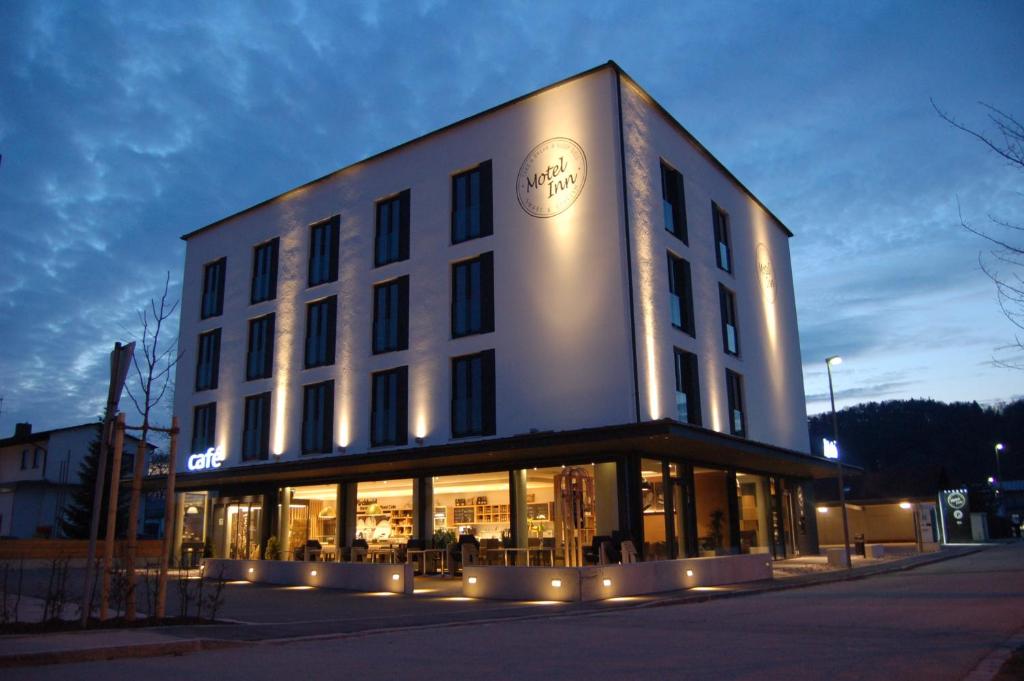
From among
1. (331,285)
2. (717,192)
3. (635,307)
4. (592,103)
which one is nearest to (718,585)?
(635,307)

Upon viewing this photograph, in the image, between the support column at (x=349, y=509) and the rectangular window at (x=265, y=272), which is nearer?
the support column at (x=349, y=509)

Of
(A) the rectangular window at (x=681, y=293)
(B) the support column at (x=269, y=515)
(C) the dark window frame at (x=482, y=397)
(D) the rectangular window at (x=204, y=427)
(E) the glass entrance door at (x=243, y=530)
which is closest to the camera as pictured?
(C) the dark window frame at (x=482, y=397)

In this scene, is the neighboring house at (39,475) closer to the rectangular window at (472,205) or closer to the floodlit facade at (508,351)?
the floodlit facade at (508,351)

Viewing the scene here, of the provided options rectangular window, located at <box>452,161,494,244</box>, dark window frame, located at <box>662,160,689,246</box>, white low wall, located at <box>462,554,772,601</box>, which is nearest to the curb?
white low wall, located at <box>462,554,772,601</box>

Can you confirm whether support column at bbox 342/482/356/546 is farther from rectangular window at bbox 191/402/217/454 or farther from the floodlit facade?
rectangular window at bbox 191/402/217/454

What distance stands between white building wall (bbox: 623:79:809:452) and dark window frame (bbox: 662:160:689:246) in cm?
31

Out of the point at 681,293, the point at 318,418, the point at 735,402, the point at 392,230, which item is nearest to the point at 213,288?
the point at 318,418

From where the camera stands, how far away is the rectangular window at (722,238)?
31.7 m

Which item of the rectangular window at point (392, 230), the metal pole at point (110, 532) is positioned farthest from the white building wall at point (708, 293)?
the metal pole at point (110, 532)

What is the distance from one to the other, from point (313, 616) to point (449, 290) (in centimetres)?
1519

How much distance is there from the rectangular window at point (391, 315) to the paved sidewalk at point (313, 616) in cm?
933

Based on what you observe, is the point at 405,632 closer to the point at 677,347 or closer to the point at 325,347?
the point at 677,347

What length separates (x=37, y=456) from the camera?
164 ft

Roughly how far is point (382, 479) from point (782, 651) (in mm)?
21651
